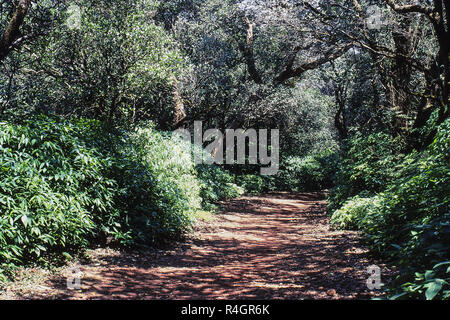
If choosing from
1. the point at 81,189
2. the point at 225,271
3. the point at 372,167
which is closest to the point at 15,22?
the point at 81,189

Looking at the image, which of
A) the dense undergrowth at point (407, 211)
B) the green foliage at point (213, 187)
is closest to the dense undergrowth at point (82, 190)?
the green foliage at point (213, 187)

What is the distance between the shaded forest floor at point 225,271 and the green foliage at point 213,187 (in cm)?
339

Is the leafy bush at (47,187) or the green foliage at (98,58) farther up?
the green foliage at (98,58)

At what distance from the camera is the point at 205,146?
58.3ft

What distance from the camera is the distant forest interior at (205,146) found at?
185 inches

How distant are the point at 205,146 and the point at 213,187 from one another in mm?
3707

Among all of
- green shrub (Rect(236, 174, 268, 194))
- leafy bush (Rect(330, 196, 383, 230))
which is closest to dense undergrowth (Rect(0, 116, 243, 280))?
leafy bush (Rect(330, 196, 383, 230))

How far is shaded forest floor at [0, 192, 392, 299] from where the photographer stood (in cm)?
442

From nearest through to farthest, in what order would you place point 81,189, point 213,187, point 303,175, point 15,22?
point 81,189
point 15,22
point 213,187
point 303,175

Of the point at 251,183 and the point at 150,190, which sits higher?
the point at 150,190

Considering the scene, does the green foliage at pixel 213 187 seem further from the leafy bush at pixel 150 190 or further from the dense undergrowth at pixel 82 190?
the dense undergrowth at pixel 82 190

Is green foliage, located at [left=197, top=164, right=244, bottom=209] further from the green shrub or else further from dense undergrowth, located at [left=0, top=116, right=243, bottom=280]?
Result: dense undergrowth, located at [left=0, top=116, right=243, bottom=280]

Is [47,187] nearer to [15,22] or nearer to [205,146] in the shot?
[15,22]
